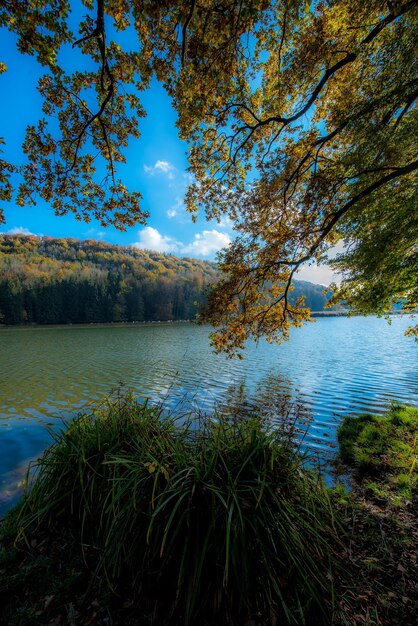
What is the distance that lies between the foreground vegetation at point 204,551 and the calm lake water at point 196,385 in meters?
2.44

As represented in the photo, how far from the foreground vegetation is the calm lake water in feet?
7.99

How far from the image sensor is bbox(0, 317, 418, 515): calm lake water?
9906mm

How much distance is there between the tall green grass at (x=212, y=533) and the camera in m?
2.35

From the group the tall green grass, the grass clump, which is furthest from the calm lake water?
the tall green grass

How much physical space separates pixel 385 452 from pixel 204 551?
22.3 ft

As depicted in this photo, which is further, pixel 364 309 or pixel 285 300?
pixel 364 309

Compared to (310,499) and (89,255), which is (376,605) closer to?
(310,499)

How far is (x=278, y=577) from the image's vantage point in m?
2.44

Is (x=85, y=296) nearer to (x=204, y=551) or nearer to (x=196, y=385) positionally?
(x=196, y=385)

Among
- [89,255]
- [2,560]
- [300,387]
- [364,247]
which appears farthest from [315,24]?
[89,255]

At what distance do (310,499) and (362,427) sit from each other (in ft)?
24.6

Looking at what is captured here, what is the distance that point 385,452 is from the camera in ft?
22.8

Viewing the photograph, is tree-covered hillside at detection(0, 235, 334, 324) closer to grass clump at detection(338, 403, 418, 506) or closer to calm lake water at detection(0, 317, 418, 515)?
calm lake water at detection(0, 317, 418, 515)

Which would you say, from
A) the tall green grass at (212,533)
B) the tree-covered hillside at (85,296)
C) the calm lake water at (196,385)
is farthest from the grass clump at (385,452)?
the tree-covered hillside at (85,296)
